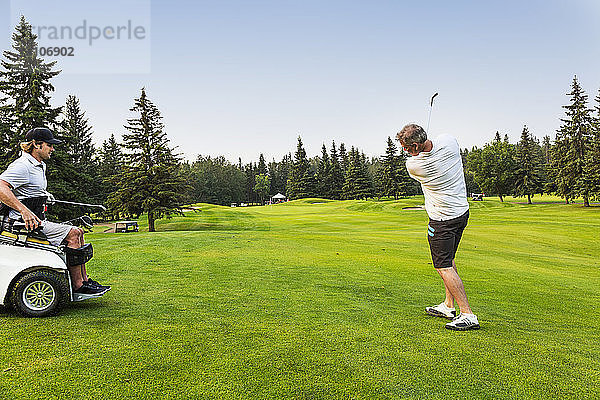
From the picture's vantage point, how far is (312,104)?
43188 millimetres

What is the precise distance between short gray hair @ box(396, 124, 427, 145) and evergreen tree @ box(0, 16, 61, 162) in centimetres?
3135

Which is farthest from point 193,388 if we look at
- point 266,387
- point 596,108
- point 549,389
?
point 596,108

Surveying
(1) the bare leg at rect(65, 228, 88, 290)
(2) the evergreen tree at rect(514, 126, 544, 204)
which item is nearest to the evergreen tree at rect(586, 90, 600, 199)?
(2) the evergreen tree at rect(514, 126, 544, 204)

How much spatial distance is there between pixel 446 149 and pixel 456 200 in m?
0.59

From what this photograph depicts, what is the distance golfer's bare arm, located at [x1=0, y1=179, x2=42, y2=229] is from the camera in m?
4.15

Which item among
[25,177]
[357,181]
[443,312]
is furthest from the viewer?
[357,181]

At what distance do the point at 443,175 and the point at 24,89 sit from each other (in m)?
34.5

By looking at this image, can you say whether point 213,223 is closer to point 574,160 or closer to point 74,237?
point 74,237

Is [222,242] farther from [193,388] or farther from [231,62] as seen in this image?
[231,62]

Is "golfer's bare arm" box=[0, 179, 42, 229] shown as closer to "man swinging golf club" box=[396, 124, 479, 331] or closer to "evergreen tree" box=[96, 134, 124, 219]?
"man swinging golf club" box=[396, 124, 479, 331]

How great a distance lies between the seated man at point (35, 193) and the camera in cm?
421

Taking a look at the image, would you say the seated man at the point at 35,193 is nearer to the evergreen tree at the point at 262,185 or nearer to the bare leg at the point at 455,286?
the bare leg at the point at 455,286

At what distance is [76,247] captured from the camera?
15.4 ft

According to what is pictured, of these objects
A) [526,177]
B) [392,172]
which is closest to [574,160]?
[526,177]
